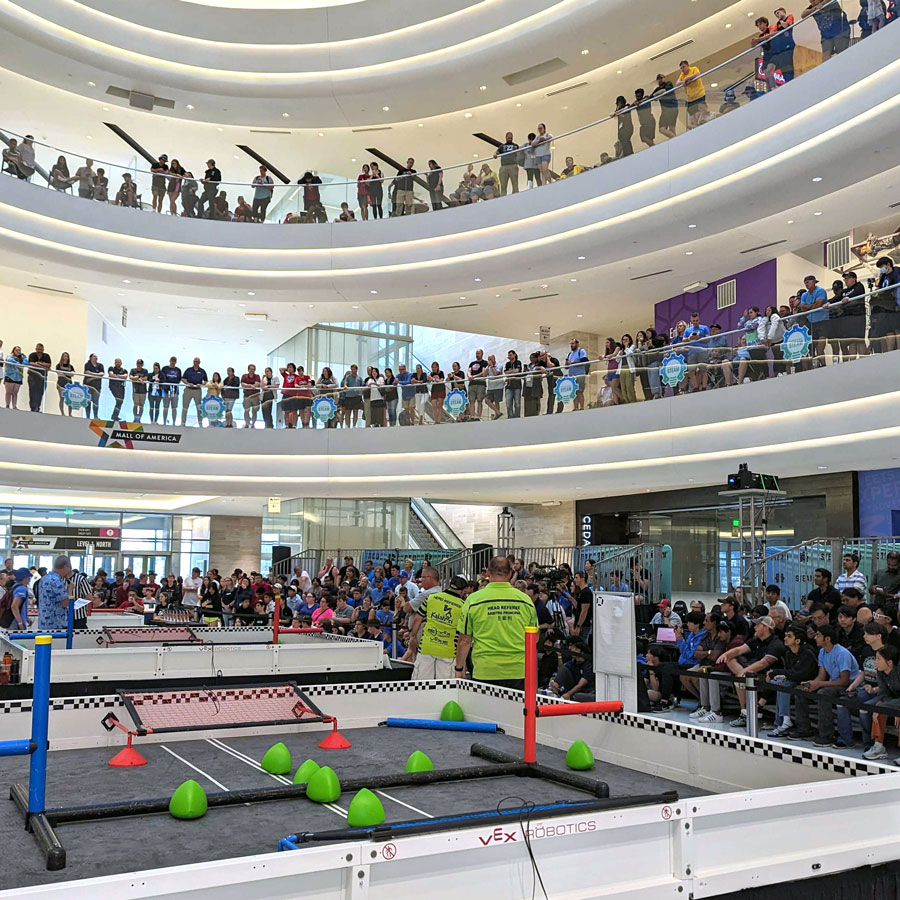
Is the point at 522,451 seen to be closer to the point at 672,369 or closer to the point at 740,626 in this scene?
the point at 672,369

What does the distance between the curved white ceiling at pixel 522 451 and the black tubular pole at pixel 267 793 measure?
10847mm

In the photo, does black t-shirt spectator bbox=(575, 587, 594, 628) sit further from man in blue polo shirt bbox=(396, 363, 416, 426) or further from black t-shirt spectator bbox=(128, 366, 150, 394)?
black t-shirt spectator bbox=(128, 366, 150, 394)

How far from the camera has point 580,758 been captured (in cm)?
620

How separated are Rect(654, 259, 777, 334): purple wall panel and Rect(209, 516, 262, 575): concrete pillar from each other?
1633cm

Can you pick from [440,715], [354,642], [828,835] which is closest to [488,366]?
[354,642]

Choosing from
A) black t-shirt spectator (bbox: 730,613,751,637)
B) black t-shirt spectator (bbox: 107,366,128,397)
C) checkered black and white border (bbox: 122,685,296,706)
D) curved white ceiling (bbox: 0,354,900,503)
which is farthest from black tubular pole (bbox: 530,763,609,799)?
black t-shirt spectator (bbox: 107,366,128,397)

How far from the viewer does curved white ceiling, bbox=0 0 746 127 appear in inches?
874

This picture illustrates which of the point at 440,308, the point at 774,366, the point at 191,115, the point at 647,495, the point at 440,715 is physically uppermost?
the point at 191,115

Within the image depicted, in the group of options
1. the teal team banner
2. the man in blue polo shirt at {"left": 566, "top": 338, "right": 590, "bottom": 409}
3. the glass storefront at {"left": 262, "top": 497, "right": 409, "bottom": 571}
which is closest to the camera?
the teal team banner

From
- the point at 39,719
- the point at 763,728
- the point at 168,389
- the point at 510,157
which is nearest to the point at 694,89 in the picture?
the point at 510,157

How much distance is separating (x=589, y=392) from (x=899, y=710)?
12629mm

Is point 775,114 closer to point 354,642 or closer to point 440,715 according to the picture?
point 354,642

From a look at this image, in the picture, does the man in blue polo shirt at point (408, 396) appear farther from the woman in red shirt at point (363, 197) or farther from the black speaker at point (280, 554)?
the black speaker at point (280, 554)

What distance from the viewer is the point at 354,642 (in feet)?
40.0
